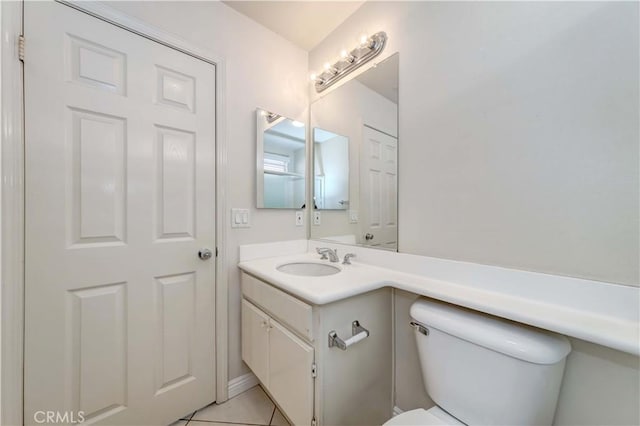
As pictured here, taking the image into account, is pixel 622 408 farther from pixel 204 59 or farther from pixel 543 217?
pixel 204 59

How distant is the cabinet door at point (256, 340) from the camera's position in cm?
121

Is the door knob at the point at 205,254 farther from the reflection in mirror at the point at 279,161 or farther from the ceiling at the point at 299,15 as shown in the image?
the ceiling at the point at 299,15

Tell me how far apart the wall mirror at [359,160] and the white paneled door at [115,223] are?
2.44ft

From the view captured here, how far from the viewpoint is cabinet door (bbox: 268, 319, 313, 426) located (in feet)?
3.11

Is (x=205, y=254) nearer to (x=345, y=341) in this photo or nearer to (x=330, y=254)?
(x=330, y=254)

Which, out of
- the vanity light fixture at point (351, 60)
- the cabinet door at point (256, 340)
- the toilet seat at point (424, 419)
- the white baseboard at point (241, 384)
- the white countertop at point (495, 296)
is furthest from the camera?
the white baseboard at point (241, 384)

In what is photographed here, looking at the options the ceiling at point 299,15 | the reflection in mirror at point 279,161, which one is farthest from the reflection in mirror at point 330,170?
the ceiling at point 299,15

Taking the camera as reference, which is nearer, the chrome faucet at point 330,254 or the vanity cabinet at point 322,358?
the vanity cabinet at point 322,358

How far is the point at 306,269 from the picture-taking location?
1.51 metres

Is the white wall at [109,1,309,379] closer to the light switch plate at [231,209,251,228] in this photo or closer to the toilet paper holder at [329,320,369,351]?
the light switch plate at [231,209,251,228]

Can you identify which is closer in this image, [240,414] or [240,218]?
[240,414]

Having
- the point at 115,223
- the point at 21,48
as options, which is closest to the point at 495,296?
the point at 115,223

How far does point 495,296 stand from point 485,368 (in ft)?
0.83

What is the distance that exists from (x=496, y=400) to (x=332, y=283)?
25.0 inches
